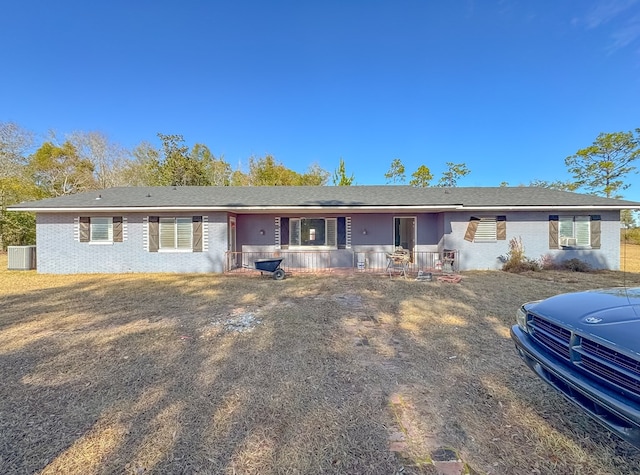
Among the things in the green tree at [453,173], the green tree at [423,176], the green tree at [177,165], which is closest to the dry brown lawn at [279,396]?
the green tree at [177,165]

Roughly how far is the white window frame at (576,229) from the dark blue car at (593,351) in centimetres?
1137

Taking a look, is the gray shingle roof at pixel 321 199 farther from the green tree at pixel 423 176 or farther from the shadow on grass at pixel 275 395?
the green tree at pixel 423 176

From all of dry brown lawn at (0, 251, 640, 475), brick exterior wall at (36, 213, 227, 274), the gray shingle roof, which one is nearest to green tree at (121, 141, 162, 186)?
the gray shingle roof

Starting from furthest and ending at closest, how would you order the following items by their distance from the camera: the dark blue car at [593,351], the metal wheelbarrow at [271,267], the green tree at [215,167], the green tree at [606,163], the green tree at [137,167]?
the green tree at [215,167] → the green tree at [137,167] → the green tree at [606,163] → the metal wheelbarrow at [271,267] → the dark blue car at [593,351]

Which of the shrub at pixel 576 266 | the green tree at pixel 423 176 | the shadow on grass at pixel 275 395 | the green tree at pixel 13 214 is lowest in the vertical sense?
the shadow on grass at pixel 275 395

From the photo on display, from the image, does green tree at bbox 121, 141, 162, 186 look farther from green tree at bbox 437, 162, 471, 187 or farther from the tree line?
green tree at bbox 437, 162, 471, 187

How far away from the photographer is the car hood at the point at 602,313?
75.3 inches

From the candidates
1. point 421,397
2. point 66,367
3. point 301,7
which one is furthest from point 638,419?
point 301,7

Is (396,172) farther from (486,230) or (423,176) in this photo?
(486,230)

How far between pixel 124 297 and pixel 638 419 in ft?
28.9

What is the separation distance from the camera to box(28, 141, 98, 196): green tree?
2500cm

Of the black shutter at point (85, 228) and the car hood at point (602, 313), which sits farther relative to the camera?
the black shutter at point (85, 228)

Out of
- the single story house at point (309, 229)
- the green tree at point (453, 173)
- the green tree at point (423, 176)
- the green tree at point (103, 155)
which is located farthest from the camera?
the green tree at point (453, 173)

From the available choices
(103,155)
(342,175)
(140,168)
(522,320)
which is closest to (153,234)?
(522,320)
